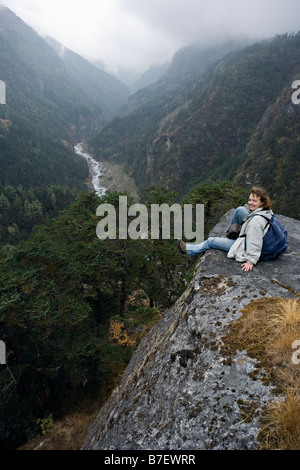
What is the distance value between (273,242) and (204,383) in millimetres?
3486

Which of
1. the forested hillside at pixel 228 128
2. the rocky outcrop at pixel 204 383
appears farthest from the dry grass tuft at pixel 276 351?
the forested hillside at pixel 228 128

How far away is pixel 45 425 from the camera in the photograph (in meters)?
15.0

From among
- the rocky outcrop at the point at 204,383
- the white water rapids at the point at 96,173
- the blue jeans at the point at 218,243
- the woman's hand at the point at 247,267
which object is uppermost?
the white water rapids at the point at 96,173

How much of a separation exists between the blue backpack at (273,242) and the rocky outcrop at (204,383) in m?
0.27

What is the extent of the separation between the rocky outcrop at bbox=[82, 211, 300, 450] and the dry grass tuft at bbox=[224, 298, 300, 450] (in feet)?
0.42

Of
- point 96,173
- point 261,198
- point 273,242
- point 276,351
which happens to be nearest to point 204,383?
point 276,351

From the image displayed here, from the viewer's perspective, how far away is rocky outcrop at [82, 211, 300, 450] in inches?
112

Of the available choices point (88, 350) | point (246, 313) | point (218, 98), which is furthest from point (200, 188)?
point (218, 98)

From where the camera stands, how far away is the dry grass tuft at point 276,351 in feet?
8.14
